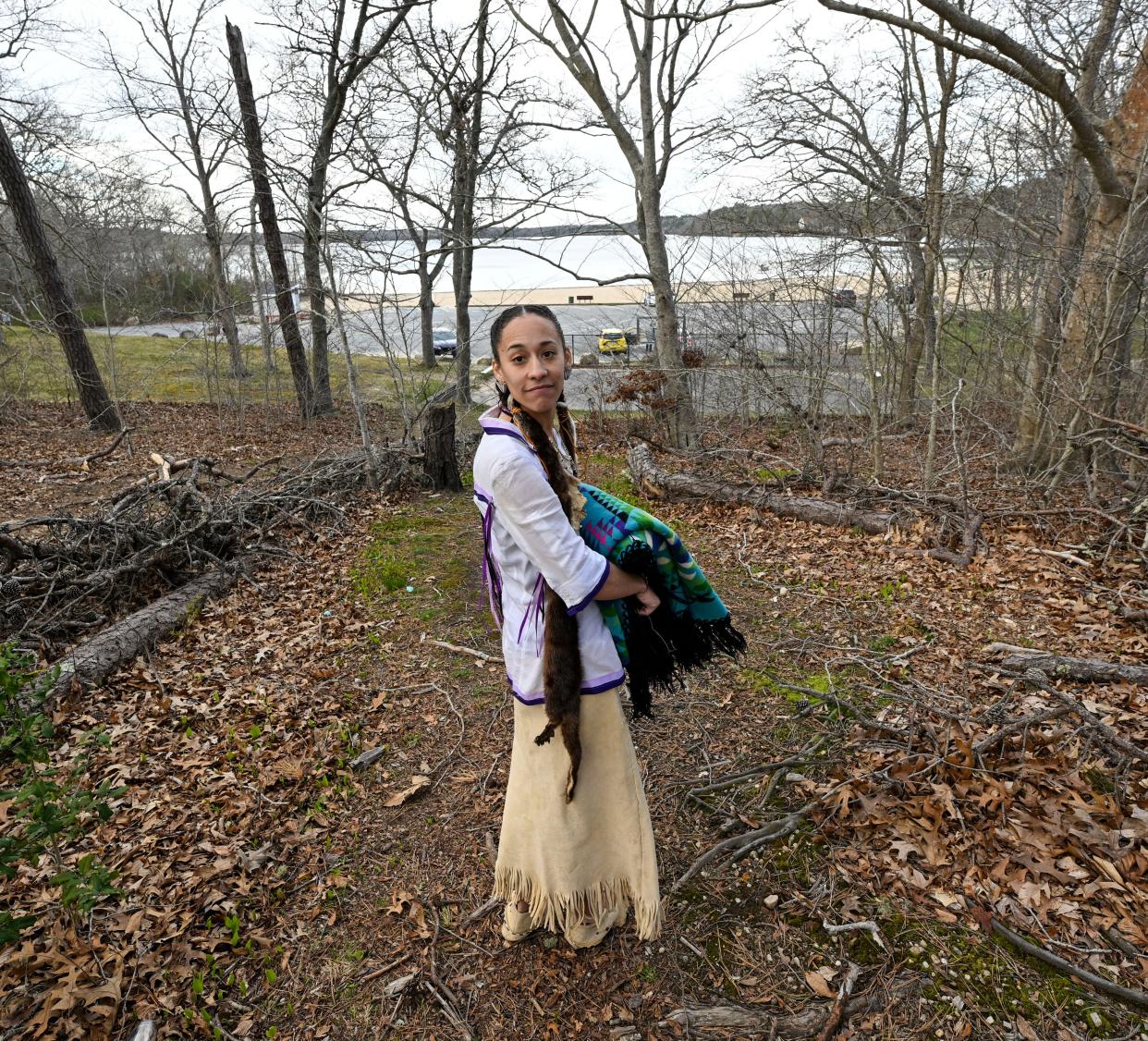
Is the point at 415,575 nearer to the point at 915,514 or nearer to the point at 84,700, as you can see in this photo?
the point at 84,700

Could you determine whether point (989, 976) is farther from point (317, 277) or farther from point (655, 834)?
point (317, 277)

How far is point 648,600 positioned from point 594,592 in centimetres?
28

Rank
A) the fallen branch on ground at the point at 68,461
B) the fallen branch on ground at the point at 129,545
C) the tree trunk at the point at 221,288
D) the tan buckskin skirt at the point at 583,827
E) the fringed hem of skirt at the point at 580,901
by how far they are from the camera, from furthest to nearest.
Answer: the tree trunk at the point at 221,288 → the fallen branch on ground at the point at 68,461 → the fallen branch on ground at the point at 129,545 → the fringed hem of skirt at the point at 580,901 → the tan buckskin skirt at the point at 583,827

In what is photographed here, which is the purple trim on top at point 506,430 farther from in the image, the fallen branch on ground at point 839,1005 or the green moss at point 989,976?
the green moss at point 989,976

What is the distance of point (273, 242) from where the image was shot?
41.1 feet

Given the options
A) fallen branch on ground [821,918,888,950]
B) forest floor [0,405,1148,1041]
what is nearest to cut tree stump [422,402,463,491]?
forest floor [0,405,1148,1041]

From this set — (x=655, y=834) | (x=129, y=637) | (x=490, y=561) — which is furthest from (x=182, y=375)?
(x=490, y=561)

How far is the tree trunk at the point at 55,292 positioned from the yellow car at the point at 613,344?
9.03 metres

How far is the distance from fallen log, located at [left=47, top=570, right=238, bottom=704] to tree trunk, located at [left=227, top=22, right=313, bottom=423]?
22.6 feet

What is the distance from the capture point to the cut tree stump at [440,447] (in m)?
8.88

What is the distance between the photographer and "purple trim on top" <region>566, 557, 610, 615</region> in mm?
1796

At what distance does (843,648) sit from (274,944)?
359 cm

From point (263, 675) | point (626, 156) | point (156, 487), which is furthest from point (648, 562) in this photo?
point (626, 156)

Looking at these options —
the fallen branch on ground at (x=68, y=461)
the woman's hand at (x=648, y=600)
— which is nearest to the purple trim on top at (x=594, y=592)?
the woman's hand at (x=648, y=600)
